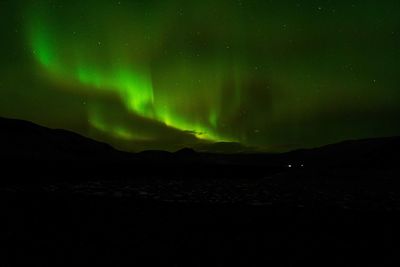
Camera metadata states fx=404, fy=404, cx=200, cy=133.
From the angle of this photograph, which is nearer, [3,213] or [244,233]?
[244,233]

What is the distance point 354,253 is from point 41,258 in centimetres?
834

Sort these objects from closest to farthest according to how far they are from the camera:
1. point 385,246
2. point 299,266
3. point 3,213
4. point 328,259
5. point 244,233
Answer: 1. point 299,266
2. point 328,259
3. point 385,246
4. point 244,233
5. point 3,213

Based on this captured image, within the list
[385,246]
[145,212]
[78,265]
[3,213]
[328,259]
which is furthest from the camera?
[145,212]

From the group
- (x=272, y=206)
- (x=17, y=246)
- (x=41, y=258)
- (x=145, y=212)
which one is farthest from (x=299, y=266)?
(x=272, y=206)

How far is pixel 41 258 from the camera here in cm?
987

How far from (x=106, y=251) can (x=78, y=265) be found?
52.9 inches

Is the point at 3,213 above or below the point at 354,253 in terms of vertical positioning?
above

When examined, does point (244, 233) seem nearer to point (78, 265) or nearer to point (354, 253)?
point (354, 253)

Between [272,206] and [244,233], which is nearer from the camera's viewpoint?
[244,233]

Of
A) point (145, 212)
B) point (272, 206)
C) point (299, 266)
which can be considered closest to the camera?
point (299, 266)

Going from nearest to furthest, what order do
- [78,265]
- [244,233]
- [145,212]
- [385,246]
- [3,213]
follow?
[78,265] → [385,246] → [244,233] → [3,213] → [145,212]

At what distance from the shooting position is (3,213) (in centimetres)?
1564

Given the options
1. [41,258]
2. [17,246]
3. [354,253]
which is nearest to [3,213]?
[17,246]

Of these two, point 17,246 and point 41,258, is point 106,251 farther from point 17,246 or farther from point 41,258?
point 17,246
